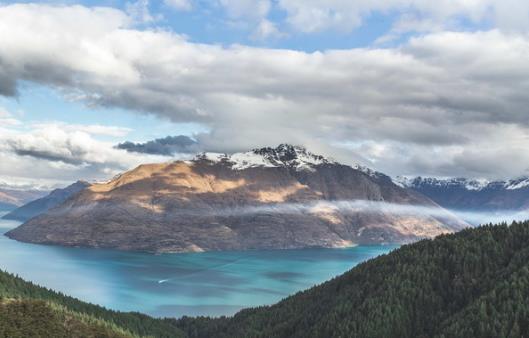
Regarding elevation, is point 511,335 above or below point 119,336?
above

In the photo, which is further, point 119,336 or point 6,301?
point 119,336

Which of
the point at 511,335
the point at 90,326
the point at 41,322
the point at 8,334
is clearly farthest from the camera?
the point at 511,335

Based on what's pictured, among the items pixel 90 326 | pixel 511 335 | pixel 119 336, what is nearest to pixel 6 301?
pixel 90 326

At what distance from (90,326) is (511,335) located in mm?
150172

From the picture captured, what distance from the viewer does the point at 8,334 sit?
137000mm

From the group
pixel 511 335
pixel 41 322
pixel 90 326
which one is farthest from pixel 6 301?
pixel 511 335

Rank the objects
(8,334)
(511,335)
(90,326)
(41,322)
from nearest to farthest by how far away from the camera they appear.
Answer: (8,334)
(41,322)
(90,326)
(511,335)

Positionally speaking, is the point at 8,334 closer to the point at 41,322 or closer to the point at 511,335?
the point at 41,322

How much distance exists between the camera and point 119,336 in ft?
579

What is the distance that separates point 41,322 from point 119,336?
113 ft

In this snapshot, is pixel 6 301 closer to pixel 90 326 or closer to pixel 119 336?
pixel 90 326

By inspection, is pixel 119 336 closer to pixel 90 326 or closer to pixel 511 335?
pixel 90 326

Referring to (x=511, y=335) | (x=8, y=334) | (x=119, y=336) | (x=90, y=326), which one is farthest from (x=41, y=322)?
(x=511, y=335)

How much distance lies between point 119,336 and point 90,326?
13.1 metres
